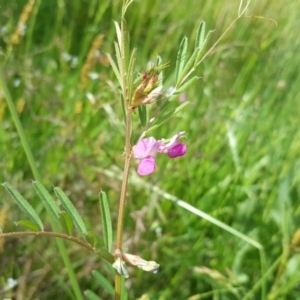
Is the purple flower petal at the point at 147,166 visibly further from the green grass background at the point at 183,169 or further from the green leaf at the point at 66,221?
the green grass background at the point at 183,169

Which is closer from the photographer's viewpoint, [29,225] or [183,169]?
[29,225]

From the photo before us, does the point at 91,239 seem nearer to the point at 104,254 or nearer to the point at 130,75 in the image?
the point at 104,254

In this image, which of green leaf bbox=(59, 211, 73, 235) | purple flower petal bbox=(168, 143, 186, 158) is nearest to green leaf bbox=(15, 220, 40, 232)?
green leaf bbox=(59, 211, 73, 235)

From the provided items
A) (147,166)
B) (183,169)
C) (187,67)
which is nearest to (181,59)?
(187,67)

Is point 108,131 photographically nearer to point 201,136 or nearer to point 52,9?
point 201,136

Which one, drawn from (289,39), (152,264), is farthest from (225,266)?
(289,39)

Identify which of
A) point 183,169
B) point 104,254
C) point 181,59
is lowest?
point 183,169

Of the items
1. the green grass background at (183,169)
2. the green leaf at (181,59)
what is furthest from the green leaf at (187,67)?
the green grass background at (183,169)
